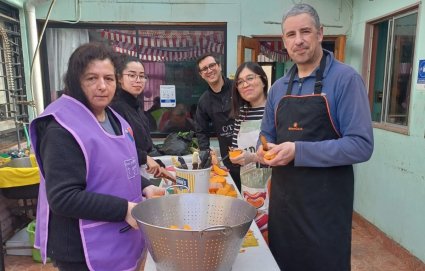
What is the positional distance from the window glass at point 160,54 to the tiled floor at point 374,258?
2194 millimetres

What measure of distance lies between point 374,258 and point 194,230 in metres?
2.94

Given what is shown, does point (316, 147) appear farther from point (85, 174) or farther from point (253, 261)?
point (85, 174)

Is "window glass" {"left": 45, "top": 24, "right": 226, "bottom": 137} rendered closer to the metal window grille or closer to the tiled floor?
the metal window grille

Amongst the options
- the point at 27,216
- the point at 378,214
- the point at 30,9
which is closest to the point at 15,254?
the point at 27,216

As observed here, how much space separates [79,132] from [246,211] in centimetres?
61

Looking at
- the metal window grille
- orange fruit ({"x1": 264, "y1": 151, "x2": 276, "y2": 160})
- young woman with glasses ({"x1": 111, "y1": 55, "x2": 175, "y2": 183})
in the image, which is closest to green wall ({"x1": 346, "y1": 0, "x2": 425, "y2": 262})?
orange fruit ({"x1": 264, "y1": 151, "x2": 276, "y2": 160})

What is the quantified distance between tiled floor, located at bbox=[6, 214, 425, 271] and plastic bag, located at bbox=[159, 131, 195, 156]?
1510 millimetres

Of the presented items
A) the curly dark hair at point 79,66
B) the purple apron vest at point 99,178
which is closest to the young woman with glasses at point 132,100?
the purple apron vest at point 99,178

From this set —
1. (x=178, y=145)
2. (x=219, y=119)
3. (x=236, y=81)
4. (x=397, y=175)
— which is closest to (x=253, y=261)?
(x=236, y=81)

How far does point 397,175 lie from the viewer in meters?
3.22

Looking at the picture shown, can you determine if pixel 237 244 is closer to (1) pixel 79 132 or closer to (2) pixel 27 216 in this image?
(1) pixel 79 132

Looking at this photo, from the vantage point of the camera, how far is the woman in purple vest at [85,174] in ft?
3.42

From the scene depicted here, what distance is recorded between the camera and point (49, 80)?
14.5 feet

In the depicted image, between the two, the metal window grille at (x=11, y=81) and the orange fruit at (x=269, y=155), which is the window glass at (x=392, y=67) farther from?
the metal window grille at (x=11, y=81)
